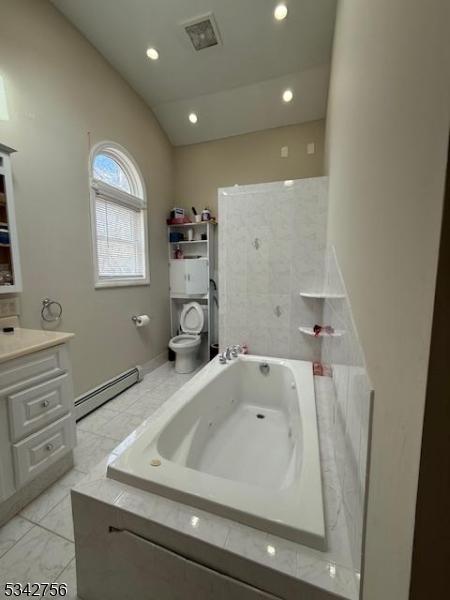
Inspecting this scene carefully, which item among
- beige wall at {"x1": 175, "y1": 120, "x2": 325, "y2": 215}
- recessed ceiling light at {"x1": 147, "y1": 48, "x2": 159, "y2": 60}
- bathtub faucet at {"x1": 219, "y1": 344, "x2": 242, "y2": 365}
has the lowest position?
bathtub faucet at {"x1": 219, "y1": 344, "x2": 242, "y2": 365}

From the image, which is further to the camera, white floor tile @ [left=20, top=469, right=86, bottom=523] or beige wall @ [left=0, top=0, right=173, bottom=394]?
beige wall @ [left=0, top=0, right=173, bottom=394]

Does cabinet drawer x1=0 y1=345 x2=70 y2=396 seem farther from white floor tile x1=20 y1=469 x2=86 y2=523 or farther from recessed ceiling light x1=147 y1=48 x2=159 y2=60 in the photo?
recessed ceiling light x1=147 y1=48 x2=159 y2=60

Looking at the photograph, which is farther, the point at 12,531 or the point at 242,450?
the point at 242,450

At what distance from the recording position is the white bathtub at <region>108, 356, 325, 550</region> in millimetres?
893

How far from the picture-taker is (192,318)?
3.45 m

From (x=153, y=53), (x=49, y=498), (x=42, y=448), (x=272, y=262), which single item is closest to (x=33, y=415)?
(x=42, y=448)

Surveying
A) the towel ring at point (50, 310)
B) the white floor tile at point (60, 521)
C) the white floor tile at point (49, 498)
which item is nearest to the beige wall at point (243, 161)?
the towel ring at point (50, 310)

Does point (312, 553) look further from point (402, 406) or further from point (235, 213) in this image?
point (235, 213)

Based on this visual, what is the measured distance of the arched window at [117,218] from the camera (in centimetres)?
246

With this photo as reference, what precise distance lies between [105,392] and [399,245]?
2675 mm

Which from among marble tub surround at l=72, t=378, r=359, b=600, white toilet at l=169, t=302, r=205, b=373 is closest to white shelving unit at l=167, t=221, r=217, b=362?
white toilet at l=169, t=302, r=205, b=373

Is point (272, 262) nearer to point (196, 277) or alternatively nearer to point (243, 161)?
point (196, 277)

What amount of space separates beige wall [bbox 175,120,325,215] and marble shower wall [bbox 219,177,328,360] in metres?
0.89

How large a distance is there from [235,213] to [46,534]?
2.62 metres
